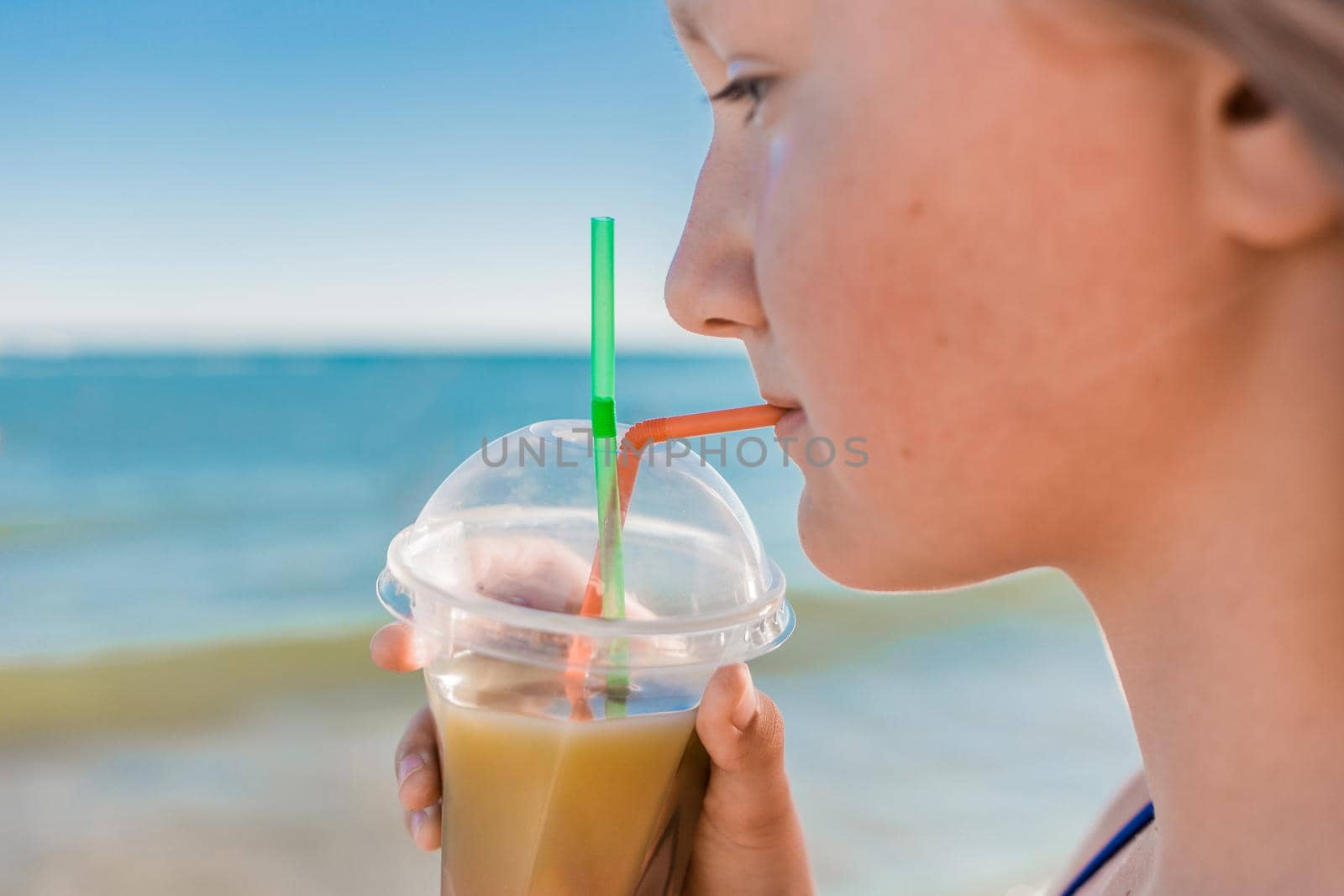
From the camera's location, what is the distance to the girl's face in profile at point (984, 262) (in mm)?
650

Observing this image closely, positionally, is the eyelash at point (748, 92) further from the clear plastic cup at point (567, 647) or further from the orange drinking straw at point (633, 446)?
the clear plastic cup at point (567, 647)

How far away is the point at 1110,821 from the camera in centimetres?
115

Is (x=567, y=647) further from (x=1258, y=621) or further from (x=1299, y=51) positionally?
(x=1299, y=51)

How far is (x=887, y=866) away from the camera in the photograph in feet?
9.64

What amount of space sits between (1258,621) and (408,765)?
871 millimetres

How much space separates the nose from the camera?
2.84 feet

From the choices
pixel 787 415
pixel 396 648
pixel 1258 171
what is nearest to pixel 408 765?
pixel 396 648

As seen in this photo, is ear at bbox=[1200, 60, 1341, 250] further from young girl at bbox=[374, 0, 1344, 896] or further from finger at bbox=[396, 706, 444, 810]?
finger at bbox=[396, 706, 444, 810]

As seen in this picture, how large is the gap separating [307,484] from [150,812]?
208 inches

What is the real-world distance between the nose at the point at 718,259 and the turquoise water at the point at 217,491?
136 cm

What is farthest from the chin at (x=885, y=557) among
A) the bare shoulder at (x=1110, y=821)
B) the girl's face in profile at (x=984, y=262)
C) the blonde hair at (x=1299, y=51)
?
the bare shoulder at (x=1110, y=821)

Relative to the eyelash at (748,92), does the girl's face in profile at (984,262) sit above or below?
below

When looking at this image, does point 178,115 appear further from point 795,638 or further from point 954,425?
point 954,425

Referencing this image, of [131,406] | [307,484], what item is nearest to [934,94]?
[307,484]
